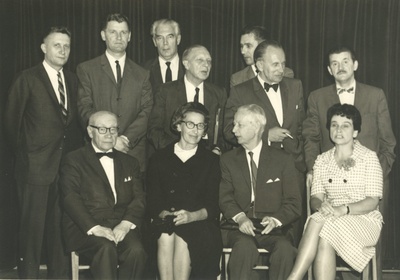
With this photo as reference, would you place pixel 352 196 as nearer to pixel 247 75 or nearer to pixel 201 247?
pixel 201 247

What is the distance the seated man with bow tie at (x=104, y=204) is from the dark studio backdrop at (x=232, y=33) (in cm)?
170

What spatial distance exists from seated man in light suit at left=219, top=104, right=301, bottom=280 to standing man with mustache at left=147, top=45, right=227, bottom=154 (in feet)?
1.48

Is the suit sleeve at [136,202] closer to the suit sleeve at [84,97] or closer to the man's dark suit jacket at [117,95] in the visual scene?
the man's dark suit jacket at [117,95]

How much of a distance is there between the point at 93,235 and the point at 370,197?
1921 millimetres

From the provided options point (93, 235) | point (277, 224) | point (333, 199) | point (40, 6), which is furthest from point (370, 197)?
point (40, 6)

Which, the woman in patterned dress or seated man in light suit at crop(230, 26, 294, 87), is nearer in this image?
the woman in patterned dress

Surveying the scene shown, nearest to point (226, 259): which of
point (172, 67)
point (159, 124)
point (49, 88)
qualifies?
point (159, 124)

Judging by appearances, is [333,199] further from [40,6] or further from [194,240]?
[40,6]

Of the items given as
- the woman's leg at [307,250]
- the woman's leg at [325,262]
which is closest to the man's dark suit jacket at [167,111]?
the woman's leg at [307,250]

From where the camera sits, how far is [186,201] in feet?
13.7

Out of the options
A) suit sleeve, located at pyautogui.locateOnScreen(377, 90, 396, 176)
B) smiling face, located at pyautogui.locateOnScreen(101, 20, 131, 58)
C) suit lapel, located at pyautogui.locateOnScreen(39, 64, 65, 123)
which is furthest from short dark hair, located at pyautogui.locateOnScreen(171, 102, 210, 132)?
suit sleeve, located at pyautogui.locateOnScreen(377, 90, 396, 176)

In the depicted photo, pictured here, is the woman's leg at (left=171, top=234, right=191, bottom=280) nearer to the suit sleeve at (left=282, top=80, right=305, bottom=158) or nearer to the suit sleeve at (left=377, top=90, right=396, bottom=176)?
the suit sleeve at (left=282, top=80, right=305, bottom=158)

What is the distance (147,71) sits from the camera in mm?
4871

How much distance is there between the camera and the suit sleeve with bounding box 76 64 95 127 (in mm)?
4633
